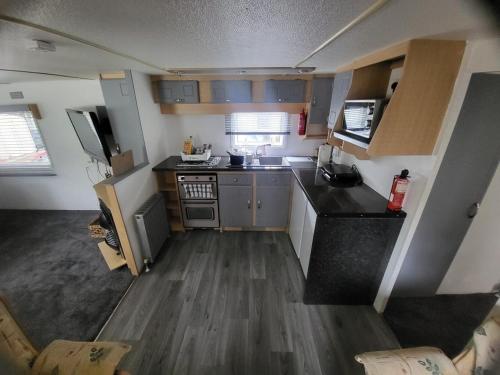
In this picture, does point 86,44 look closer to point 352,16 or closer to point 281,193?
point 352,16

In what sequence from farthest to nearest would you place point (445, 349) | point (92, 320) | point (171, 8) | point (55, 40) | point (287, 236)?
point (287, 236) → point (92, 320) → point (445, 349) → point (55, 40) → point (171, 8)

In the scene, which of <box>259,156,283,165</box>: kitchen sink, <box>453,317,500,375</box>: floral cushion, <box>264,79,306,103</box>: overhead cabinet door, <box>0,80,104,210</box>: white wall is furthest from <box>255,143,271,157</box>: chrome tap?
<box>453,317,500,375</box>: floral cushion

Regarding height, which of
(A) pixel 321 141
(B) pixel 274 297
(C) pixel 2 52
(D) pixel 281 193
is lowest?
(B) pixel 274 297

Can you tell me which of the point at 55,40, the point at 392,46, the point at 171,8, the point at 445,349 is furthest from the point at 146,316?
the point at 392,46

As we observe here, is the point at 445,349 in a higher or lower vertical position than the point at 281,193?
lower

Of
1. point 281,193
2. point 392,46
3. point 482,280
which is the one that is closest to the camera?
point 392,46

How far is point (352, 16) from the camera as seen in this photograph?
77 cm

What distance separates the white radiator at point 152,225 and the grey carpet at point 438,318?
7.98 feet

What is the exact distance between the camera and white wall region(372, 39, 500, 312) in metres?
1.02

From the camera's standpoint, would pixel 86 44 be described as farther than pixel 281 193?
No

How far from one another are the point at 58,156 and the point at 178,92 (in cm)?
228

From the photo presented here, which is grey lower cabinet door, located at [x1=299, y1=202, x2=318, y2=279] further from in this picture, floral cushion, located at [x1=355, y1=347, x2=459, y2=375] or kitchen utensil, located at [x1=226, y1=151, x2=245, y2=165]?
kitchen utensil, located at [x1=226, y1=151, x2=245, y2=165]

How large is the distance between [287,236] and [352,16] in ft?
8.09

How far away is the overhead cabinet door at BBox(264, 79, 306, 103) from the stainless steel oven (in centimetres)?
125
